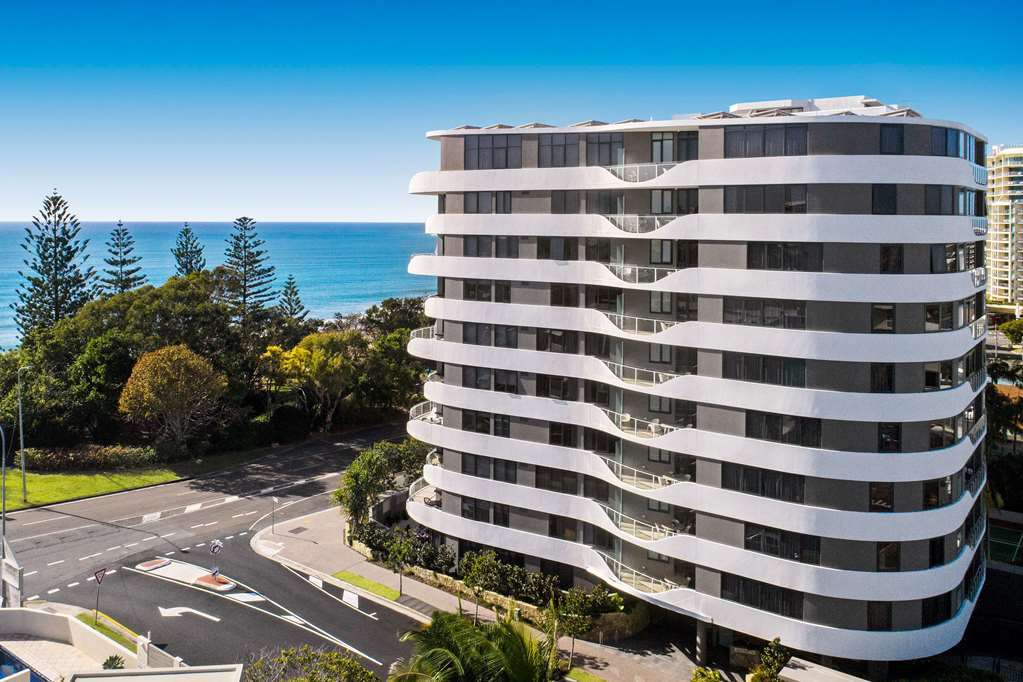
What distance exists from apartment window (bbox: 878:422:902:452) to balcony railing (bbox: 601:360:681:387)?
702 centimetres

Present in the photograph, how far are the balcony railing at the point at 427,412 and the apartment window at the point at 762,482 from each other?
1523 cm

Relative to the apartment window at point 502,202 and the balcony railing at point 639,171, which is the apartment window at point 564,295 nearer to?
the apartment window at point 502,202

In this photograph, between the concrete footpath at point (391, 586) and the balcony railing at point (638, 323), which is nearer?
the concrete footpath at point (391, 586)

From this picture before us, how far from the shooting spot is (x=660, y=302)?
31.2m

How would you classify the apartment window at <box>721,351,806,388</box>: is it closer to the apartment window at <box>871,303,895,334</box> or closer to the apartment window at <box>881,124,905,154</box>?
the apartment window at <box>871,303,895,334</box>

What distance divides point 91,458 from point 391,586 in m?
27.5

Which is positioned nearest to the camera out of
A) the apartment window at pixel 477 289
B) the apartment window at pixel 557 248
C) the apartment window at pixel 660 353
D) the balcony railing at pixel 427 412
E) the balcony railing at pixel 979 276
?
the balcony railing at pixel 979 276

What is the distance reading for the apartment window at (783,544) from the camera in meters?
26.6

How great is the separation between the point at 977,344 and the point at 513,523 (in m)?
19.5

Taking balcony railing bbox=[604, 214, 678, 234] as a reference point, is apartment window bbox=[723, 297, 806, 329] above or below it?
below

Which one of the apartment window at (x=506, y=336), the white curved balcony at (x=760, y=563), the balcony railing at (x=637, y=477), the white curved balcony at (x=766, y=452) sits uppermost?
the apartment window at (x=506, y=336)

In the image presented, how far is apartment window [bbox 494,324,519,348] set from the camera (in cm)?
3425

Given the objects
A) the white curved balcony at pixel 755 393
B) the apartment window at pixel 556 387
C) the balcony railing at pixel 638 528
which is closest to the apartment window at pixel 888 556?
the white curved balcony at pixel 755 393

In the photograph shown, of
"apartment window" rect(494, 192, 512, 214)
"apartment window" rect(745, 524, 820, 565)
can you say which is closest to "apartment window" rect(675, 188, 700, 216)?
"apartment window" rect(494, 192, 512, 214)
